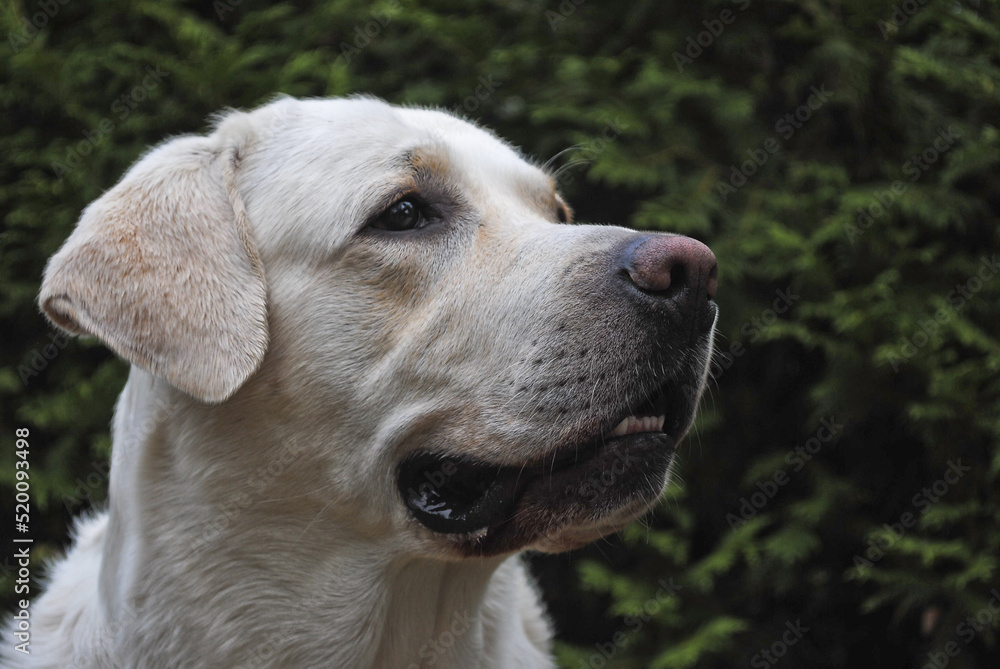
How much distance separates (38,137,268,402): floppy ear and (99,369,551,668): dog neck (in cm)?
23

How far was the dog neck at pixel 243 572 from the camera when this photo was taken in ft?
8.09

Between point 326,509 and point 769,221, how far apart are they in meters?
2.70

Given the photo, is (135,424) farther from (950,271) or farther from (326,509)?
(950,271)

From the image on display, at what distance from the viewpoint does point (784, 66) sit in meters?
4.75

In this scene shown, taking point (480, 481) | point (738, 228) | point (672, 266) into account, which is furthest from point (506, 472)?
point (738, 228)

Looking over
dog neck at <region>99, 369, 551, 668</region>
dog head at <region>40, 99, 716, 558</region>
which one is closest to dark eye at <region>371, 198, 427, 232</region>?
dog head at <region>40, 99, 716, 558</region>

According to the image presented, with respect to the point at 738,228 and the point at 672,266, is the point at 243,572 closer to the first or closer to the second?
the point at 672,266

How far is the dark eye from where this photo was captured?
2.59 m

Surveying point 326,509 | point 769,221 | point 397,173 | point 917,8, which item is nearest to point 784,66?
point 917,8

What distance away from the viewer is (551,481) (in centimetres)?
230

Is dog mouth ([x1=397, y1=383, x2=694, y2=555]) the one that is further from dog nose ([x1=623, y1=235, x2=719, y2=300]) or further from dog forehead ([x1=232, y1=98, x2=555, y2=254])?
dog forehead ([x1=232, y1=98, x2=555, y2=254])

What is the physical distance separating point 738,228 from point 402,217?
7.19 ft

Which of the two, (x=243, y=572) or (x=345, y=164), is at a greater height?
(x=345, y=164)

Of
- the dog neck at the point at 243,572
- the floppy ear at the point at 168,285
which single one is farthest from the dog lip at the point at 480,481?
the floppy ear at the point at 168,285
